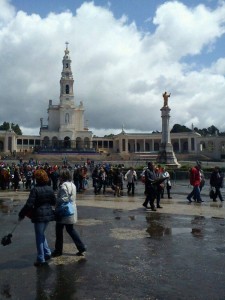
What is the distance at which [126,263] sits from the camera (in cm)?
693

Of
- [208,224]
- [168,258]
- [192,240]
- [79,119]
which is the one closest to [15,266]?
[168,258]

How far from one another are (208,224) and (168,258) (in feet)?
13.5

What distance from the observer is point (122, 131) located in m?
116

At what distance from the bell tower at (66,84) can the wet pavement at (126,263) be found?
3952 inches

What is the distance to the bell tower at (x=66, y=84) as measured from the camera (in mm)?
109250

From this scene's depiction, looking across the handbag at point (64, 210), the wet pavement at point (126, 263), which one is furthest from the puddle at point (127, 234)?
the handbag at point (64, 210)

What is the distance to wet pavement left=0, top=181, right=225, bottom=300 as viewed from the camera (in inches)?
217

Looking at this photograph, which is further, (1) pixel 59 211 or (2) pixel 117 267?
(1) pixel 59 211

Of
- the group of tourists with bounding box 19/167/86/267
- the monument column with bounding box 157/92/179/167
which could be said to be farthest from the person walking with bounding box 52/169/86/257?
the monument column with bounding box 157/92/179/167

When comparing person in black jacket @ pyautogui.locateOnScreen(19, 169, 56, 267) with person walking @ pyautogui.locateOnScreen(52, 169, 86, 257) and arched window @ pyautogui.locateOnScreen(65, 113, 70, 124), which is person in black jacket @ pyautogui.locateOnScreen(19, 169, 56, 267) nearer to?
person walking @ pyautogui.locateOnScreen(52, 169, 86, 257)

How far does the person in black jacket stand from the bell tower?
104 m

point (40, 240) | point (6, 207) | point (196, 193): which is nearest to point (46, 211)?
point (40, 240)

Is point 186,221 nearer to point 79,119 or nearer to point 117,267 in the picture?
point 117,267

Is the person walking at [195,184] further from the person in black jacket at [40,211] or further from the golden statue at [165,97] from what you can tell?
the golden statue at [165,97]
